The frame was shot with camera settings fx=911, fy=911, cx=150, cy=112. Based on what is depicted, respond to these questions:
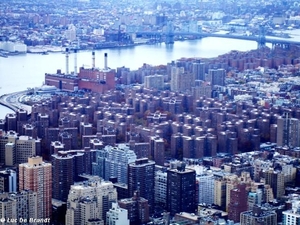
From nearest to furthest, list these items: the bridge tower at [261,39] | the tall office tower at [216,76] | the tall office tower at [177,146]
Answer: the tall office tower at [177,146], the tall office tower at [216,76], the bridge tower at [261,39]

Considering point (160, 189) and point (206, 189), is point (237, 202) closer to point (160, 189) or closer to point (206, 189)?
point (206, 189)

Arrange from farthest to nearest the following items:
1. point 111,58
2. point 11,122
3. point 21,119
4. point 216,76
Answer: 1. point 111,58
2. point 216,76
3. point 21,119
4. point 11,122

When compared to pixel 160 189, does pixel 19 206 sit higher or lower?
higher

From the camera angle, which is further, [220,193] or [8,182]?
[220,193]

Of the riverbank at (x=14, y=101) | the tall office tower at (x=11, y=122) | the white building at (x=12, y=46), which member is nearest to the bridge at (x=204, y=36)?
the white building at (x=12, y=46)

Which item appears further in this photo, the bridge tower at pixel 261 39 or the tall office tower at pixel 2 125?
the bridge tower at pixel 261 39

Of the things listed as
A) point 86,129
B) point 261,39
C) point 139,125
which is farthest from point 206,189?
point 261,39

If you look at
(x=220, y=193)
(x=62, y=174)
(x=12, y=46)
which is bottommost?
(x=220, y=193)

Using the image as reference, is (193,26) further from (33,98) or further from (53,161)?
(53,161)

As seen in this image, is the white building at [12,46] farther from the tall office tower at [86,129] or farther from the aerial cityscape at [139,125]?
the tall office tower at [86,129]
